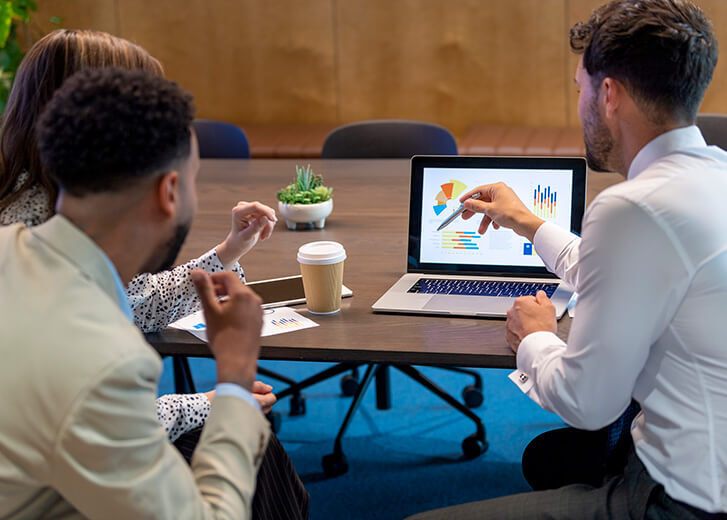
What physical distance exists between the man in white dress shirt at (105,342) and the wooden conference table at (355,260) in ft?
1.76

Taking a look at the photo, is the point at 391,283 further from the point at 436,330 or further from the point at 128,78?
the point at 128,78

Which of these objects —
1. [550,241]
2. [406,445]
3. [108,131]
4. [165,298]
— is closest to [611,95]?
[550,241]

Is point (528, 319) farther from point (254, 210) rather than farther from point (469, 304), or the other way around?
point (254, 210)

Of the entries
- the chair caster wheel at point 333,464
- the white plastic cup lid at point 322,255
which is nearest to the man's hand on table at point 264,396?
the white plastic cup lid at point 322,255

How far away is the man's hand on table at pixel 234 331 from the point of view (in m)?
1.39

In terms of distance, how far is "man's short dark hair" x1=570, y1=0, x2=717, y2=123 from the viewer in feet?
5.32

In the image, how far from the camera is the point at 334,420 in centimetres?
345

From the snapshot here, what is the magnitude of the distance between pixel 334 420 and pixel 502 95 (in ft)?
9.13

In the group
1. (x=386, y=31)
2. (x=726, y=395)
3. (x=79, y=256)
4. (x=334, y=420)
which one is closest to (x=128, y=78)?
(x=79, y=256)

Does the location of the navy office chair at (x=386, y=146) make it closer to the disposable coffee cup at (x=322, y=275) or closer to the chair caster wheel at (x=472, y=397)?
the chair caster wheel at (x=472, y=397)

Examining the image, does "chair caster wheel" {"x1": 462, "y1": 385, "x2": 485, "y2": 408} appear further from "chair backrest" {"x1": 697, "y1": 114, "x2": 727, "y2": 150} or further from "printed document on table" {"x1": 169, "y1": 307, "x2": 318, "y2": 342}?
"printed document on table" {"x1": 169, "y1": 307, "x2": 318, "y2": 342}

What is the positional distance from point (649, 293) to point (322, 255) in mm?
766

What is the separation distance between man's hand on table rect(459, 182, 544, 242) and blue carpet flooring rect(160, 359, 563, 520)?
1.03m

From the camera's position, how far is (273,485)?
202cm
